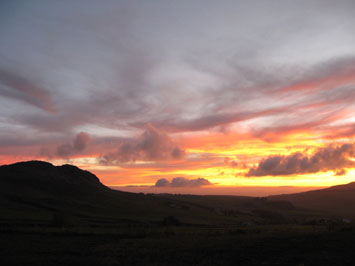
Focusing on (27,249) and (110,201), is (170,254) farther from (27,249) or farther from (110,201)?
(110,201)

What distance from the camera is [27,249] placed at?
38.1 m

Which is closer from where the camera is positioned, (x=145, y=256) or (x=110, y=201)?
(x=145, y=256)

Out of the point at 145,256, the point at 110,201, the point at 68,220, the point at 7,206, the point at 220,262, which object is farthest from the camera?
the point at 110,201

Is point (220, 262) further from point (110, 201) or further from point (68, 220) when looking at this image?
point (110, 201)

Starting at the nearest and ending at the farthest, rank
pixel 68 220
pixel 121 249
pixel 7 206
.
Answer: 1. pixel 121 249
2. pixel 68 220
3. pixel 7 206

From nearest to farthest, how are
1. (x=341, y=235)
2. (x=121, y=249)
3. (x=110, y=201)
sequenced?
1. (x=121, y=249)
2. (x=341, y=235)
3. (x=110, y=201)

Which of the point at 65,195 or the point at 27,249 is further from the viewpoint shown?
the point at 65,195

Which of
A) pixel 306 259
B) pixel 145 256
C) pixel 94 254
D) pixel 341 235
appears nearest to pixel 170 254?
pixel 145 256

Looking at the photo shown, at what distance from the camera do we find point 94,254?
113ft

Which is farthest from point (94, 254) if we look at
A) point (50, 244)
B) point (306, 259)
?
point (306, 259)

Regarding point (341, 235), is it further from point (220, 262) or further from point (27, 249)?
point (27, 249)

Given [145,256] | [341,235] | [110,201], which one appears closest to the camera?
[145,256]

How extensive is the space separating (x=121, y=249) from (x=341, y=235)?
31505mm

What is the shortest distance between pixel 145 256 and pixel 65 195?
592 ft
